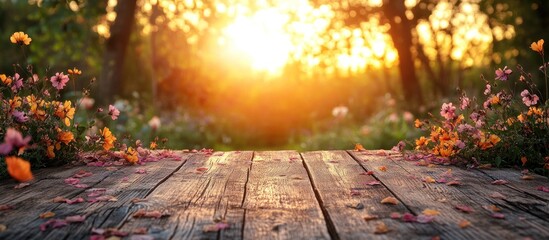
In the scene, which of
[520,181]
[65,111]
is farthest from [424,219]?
[65,111]

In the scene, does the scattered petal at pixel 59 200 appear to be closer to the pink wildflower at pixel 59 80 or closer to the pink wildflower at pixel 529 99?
the pink wildflower at pixel 59 80

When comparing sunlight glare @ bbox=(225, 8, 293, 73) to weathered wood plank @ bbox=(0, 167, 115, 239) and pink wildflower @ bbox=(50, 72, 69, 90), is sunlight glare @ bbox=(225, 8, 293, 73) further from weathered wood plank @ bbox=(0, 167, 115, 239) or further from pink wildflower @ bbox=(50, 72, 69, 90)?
weathered wood plank @ bbox=(0, 167, 115, 239)

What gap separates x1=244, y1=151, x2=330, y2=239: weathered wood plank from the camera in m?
2.10

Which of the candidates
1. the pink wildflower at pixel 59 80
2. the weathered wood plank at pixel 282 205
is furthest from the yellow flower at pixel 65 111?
the weathered wood plank at pixel 282 205

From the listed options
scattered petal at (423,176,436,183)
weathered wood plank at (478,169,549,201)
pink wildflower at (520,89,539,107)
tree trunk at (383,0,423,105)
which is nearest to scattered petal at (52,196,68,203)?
scattered petal at (423,176,436,183)

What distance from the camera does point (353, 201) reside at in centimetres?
260

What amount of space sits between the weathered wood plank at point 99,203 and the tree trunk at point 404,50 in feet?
28.0

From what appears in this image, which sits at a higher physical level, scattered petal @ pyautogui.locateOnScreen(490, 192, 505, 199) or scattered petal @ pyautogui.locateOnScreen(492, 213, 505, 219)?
scattered petal @ pyautogui.locateOnScreen(492, 213, 505, 219)

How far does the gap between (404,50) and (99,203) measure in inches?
393

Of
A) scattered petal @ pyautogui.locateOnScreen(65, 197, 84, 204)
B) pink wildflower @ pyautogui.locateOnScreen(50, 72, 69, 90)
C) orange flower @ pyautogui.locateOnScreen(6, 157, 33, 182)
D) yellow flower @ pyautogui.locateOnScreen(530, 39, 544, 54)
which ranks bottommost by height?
scattered petal @ pyautogui.locateOnScreen(65, 197, 84, 204)

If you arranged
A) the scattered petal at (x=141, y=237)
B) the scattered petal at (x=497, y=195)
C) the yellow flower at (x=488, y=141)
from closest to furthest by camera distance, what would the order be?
the scattered petal at (x=141, y=237) → the scattered petal at (x=497, y=195) → the yellow flower at (x=488, y=141)

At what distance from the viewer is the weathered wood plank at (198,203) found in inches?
83.4

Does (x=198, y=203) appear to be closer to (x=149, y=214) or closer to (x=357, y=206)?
(x=149, y=214)

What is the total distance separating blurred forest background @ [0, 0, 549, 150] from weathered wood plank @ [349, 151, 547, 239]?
213 inches
